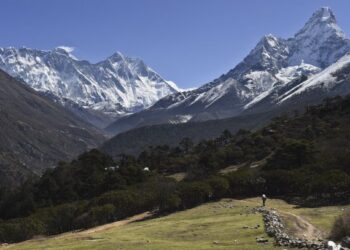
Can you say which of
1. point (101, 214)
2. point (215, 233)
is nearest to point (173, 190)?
Result: point (101, 214)

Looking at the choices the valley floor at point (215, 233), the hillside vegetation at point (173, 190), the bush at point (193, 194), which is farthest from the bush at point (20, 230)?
the valley floor at point (215, 233)

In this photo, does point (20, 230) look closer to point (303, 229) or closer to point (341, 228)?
point (303, 229)

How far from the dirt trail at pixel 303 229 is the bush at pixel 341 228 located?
3700 millimetres

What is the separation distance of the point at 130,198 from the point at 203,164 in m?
69.7

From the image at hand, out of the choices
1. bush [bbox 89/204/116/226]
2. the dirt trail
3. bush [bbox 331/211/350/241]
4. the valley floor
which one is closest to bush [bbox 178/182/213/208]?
bush [bbox 89/204/116/226]

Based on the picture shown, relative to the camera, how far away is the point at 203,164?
18612 cm

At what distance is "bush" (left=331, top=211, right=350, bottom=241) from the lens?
51616 millimetres

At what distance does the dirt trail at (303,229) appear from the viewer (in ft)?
195

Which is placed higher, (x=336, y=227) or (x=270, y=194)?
(x=270, y=194)

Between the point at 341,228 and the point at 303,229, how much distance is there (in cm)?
1194

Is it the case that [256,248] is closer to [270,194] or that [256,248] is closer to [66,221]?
[270,194]

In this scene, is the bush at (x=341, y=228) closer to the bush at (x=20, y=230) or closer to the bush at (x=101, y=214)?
the bush at (x=101, y=214)

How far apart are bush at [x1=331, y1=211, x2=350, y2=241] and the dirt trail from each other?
12.1ft

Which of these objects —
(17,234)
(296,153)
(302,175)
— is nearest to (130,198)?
(17,234)
